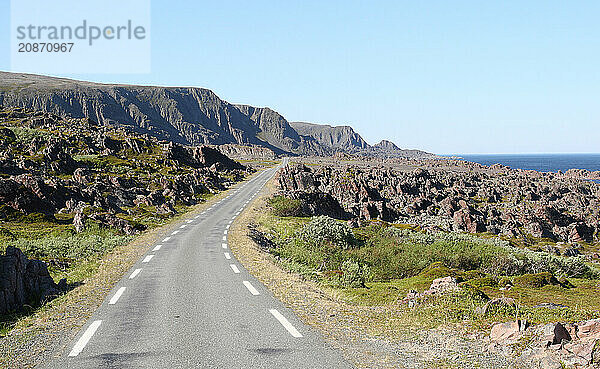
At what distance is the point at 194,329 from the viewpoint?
9.98 m

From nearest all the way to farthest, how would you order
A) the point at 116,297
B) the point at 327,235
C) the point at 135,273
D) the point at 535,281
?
1. the point at 116,297
2. the point at 135,273
3. the point at 535,281
4. the point at 327,235

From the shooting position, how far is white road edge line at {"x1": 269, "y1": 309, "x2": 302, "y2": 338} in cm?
962

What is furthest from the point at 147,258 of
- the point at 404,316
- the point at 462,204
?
the point at 462,204

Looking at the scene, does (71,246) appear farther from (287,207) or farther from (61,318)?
(287,207)

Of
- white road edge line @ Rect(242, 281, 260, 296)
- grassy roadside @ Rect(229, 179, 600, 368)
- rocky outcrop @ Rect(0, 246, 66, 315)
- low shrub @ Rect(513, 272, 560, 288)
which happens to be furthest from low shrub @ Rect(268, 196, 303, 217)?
rocky outcrop @ Rect(0, 246, 66, 315)

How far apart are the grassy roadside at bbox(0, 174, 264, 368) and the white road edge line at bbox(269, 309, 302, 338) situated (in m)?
4.75

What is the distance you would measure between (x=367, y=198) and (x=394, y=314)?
64.6 meters

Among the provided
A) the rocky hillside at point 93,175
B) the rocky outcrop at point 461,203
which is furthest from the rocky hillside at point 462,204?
the rocky hillside at point 93,175

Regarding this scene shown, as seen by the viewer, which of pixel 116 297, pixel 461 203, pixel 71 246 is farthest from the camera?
pixel 461 203

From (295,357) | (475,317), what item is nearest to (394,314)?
(475,317)

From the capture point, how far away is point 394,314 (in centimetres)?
1112

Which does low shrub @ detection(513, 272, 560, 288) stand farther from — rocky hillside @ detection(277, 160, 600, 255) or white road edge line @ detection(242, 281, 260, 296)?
rocky hillside @ detection(277, 160, 600, 255)

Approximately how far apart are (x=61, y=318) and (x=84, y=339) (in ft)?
7.30

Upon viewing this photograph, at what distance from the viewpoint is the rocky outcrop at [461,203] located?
199 feet
